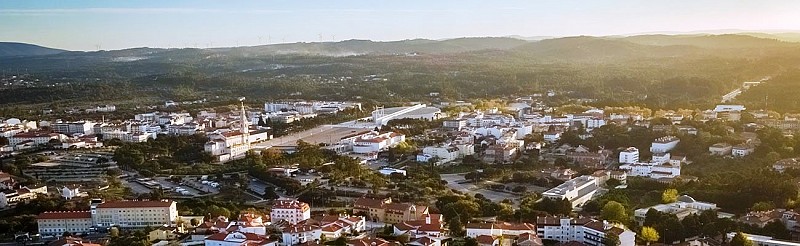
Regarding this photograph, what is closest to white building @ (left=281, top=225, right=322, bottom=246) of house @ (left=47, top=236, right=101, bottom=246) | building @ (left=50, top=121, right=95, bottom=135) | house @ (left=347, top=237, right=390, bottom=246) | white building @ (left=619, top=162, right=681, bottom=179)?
house @ (left=347, top=237, right=390, bottom=246)

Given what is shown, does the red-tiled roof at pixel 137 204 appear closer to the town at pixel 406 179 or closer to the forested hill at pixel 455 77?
the town at pixel 406 179

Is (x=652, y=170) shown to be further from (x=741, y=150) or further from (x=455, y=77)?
(x=455, y=77)

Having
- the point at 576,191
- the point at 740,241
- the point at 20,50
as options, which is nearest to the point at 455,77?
the point at 576,191

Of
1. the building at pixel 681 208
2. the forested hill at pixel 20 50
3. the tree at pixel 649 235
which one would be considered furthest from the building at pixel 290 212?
the forested hill at pixel 20 50

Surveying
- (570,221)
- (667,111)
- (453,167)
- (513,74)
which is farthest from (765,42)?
(570,221)

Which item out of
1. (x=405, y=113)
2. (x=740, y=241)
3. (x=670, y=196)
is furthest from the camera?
(x=405, y=113)

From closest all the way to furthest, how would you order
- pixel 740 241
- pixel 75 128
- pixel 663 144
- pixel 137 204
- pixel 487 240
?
pixel 740 241 < pixel 487 240 < pixel 137 204 < pixel 663 144 < pixel 75 128

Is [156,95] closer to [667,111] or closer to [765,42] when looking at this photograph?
[667,111]
